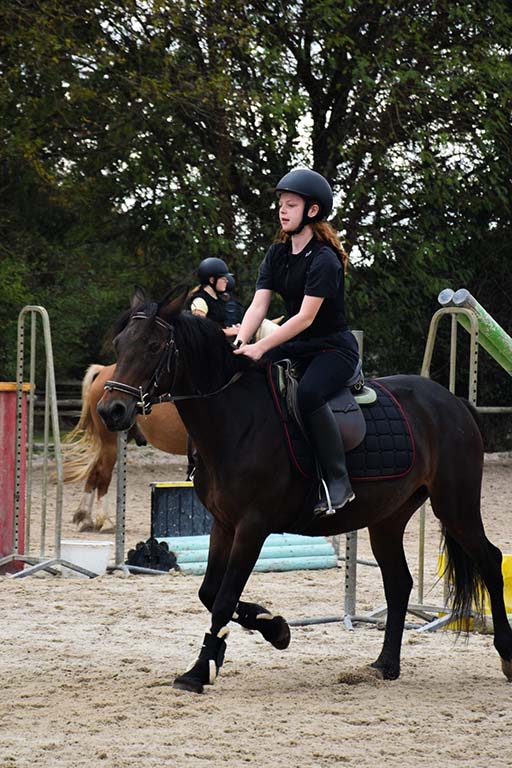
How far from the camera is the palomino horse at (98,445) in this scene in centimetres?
1011

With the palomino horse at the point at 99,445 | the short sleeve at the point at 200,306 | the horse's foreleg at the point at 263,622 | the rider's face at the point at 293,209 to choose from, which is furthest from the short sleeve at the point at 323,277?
the palomino horse at the point at 99,445

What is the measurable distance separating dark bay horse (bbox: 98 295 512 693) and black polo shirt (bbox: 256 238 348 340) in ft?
1.20

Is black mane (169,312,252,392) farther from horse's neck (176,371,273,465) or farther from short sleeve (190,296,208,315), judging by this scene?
short sleeve (190,296,208,315)

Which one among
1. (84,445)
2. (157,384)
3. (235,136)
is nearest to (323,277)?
(157,384)

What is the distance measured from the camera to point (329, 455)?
16.1 feet

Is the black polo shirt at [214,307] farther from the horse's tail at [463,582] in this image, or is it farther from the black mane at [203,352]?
the black mane at [203,352]

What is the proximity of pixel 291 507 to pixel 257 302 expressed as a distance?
0.98 metres

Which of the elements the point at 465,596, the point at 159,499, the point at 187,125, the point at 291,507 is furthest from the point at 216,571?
the point at 187,125

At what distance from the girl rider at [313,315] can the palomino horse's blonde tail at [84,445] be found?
573 centimetres

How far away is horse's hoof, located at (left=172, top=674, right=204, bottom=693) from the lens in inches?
185

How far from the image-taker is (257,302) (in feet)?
16.8

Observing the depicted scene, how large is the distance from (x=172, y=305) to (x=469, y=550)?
1989 mm

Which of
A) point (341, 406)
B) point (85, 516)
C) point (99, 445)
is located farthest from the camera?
point (99, 445)

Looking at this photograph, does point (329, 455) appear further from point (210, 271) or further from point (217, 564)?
point (210, 271)
